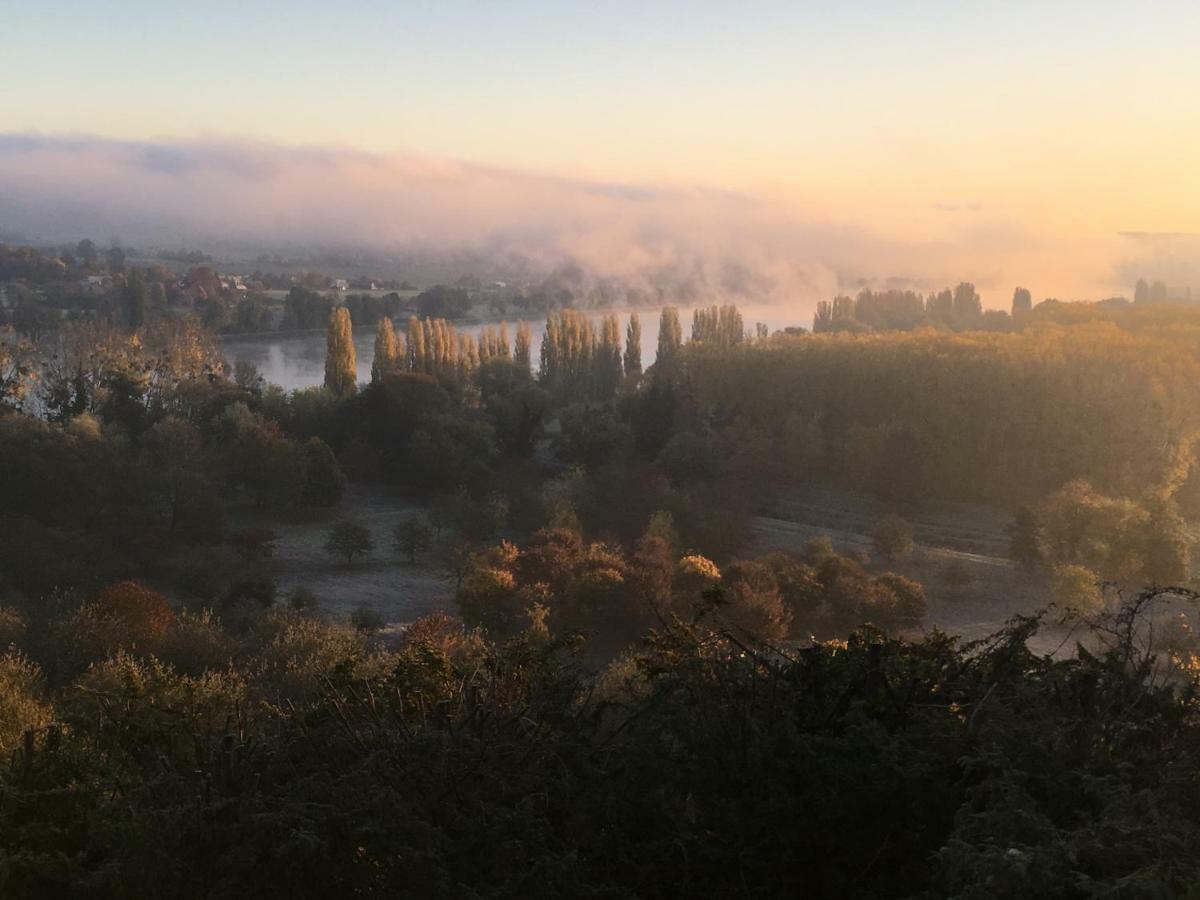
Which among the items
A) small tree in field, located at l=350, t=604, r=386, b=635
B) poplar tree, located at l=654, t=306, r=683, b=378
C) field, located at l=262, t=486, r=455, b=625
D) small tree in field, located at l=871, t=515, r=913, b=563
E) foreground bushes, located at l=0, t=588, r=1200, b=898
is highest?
poplar tree, located at l=654, t=306, r=683, b=378

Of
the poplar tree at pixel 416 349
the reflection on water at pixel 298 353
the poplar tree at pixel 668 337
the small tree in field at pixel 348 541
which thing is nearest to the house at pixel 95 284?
the reflection on water at pixel 298 353

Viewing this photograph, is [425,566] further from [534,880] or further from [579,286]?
[579,286]

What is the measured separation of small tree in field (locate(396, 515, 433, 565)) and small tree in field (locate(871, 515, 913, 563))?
27.4 ft

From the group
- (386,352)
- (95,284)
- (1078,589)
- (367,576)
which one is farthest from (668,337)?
(95,284)

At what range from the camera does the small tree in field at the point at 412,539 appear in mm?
19812

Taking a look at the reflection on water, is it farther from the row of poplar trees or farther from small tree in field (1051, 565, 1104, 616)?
small tree in field (1051, 565, 1104, 616)

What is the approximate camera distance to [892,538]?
19531mm

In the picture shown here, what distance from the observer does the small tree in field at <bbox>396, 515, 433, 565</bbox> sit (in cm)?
1981

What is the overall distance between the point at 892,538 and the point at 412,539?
8.77 metres

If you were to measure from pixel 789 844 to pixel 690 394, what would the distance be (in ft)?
88.7

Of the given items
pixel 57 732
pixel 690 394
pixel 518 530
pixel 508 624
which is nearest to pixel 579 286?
pixel 690 394

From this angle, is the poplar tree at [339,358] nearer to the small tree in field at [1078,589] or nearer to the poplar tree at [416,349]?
the poplar tree at [416,349]

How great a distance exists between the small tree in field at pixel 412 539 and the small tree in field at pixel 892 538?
835 centimetres

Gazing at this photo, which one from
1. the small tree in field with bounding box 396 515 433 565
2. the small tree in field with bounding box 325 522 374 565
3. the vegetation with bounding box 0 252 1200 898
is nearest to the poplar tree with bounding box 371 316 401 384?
the vegetation with bounding box 0 252 1200 898
